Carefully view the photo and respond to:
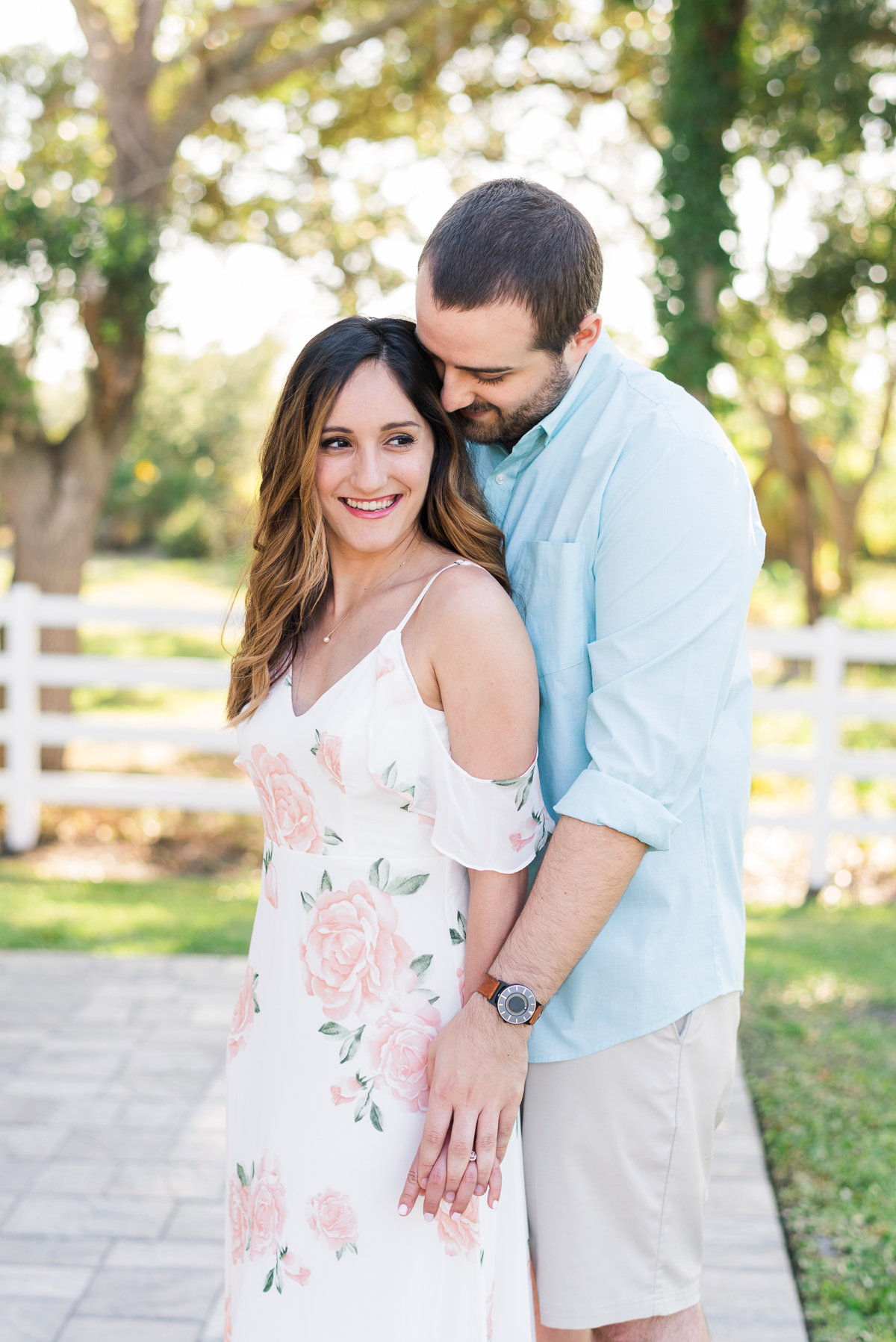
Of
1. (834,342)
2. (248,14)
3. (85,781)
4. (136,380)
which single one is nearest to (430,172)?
(248,14)

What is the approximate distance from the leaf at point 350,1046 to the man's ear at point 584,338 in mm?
1003

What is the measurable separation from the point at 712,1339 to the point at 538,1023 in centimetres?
127

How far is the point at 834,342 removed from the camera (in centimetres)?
1130

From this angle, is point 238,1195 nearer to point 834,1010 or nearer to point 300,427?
point 300,427

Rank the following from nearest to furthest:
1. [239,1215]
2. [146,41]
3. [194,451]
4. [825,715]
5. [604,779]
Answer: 1. [604,779]
2. [239,1215]
3. [825,715]
4. [146,41]
5. [194,451]

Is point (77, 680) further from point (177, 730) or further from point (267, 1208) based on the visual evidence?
point (267, 1208)

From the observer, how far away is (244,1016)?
1780mm

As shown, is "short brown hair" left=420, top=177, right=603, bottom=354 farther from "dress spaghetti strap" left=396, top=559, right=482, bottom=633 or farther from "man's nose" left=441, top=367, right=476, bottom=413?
"dress spaghetti strap" left=396, top=559, right=482, bottom=633

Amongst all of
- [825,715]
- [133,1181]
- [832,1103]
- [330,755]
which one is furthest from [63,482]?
[330,755]

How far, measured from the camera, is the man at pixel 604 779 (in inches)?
59.1

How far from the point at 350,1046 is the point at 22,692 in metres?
5.13

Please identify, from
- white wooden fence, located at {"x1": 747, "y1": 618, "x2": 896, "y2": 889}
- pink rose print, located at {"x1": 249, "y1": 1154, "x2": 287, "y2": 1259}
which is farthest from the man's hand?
white wooden fence, located at {"x1": 747, "y1": 618, "x2": 896, "y2": 889}

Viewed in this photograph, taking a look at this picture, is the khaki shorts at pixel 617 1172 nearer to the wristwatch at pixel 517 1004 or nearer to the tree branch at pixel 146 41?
the wristwatch at pixel 517 1004

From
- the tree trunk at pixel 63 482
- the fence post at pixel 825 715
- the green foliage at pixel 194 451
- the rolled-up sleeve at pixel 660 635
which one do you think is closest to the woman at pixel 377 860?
the rolled-up sleeve at pixel 660 635
